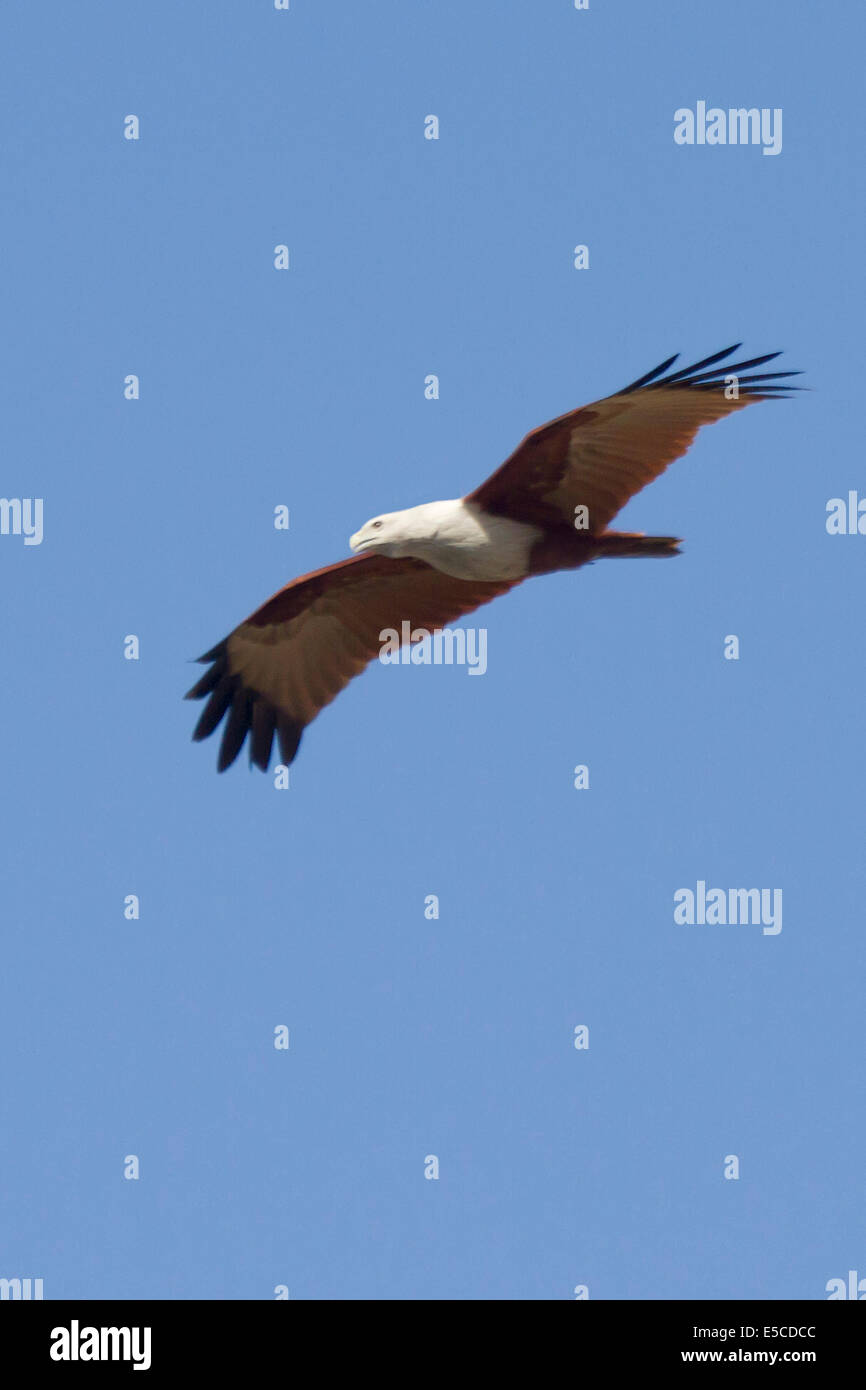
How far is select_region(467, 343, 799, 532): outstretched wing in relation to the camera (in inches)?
545

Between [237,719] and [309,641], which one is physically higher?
[309,641]

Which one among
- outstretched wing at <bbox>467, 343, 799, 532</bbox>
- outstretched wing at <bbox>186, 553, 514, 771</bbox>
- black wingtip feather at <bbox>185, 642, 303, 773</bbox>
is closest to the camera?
outstretched wing at <bbox>467, 343, 799, 532</bbox>

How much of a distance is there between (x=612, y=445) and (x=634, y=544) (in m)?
0.68

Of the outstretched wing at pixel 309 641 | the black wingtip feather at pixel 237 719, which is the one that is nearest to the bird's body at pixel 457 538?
the outstretched wing at pixel 309 641

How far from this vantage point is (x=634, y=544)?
14000 millimetres

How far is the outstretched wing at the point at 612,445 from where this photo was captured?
545 inches

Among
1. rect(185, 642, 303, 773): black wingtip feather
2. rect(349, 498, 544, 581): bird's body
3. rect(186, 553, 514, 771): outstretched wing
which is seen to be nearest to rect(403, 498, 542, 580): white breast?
rect(349, 498, 544, 581): bird's body

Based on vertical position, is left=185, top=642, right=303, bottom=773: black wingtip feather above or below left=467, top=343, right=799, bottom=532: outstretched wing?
below

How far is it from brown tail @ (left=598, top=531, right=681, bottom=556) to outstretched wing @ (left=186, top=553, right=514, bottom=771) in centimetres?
157

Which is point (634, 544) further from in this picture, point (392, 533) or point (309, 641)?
point (309, 641)

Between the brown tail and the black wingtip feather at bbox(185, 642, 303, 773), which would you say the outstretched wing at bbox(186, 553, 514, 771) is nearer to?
the black wingtip feather at bbox(185, 642, 303, 773)

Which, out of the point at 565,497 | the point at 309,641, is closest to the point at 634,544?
the point at 565,497
